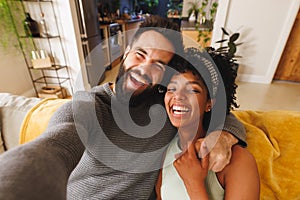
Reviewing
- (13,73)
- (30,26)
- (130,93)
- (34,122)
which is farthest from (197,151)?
(13,73)

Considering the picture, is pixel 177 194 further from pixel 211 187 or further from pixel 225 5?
pixel 225 5

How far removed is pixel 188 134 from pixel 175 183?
18 centimetres

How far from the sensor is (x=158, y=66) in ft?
1.90

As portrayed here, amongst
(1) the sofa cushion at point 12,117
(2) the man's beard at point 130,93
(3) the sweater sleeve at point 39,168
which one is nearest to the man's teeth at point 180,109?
(2) the man's beard at point 130,93

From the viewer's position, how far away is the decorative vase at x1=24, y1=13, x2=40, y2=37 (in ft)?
6.56

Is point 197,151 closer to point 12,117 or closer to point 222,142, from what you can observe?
point 222,142

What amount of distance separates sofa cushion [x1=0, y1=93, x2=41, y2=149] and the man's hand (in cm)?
92

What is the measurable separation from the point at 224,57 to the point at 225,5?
2.39 metres

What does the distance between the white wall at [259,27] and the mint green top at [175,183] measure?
258cm

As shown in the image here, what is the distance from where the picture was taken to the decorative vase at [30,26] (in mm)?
2001

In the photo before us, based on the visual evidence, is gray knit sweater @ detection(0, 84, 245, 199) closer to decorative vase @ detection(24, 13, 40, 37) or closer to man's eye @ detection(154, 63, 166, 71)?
man's eye @ detection(154, 63, 166, 71)

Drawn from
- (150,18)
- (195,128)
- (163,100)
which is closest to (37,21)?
(150,18)

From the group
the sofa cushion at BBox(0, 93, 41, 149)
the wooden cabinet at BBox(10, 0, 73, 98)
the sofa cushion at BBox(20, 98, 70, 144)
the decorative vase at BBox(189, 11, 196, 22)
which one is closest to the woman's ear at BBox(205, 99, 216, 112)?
the sofa cushion at BBox(20, 98, 70, 144)

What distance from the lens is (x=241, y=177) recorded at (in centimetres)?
51
